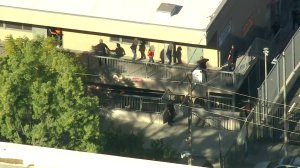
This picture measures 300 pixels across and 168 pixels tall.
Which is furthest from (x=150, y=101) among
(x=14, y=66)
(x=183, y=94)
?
(x=14, y=66)

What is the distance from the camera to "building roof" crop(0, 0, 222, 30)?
5284 centimetres

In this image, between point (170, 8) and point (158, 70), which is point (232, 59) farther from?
point (170, 8)

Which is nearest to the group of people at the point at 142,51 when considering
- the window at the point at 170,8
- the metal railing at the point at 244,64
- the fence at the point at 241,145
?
the window at the point at 170,8

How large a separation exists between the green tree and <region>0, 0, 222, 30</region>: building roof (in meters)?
7.98

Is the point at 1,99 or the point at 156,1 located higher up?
the point at 156,1

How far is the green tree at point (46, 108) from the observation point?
44344 mm

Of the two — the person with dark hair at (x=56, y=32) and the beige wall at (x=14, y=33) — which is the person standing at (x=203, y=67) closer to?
the person with dark hair at (x=56, y=32)

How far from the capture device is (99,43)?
55.6 meters

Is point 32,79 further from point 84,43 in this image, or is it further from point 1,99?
point 84,43

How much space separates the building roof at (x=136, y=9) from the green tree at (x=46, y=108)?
798 cm

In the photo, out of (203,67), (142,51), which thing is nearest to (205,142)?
(203,67)

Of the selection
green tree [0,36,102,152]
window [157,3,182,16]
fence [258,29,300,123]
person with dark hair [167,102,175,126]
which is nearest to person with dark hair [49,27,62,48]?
window [157,3,182,16]

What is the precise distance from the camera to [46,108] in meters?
44.6

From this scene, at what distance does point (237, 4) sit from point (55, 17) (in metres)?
8.22
